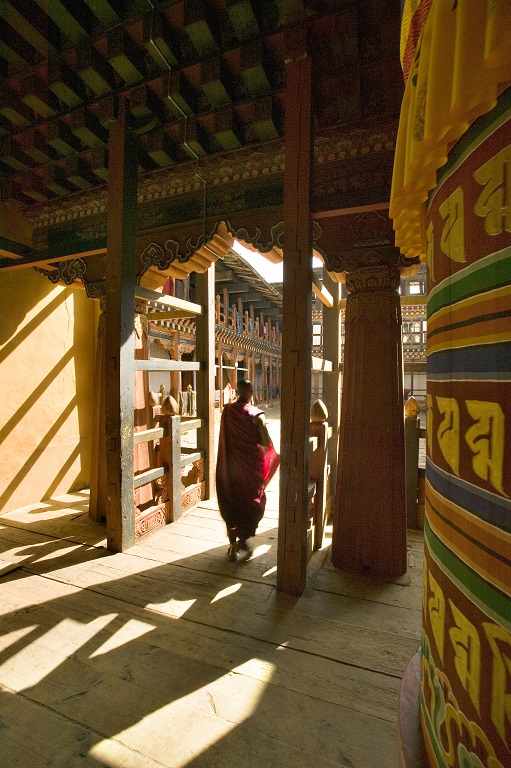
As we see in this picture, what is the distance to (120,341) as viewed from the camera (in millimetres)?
2826

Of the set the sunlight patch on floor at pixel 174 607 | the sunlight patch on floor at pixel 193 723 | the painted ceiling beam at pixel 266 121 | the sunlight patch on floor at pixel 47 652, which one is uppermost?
the painted ceiling beam at pixel 266 121

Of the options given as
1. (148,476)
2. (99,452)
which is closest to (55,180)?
(99,452)

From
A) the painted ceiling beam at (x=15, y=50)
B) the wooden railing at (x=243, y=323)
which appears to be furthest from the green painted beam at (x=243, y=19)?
the wooden railing at (x=243, y=323)

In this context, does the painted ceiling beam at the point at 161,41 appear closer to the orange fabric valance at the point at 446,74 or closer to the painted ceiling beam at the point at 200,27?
the painted ceiling beam at the point at 200,27

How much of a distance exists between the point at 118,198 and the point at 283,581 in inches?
123

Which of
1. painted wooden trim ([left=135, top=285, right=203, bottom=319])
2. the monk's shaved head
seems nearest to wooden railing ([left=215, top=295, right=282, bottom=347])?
painted wooden trim ([left=135, top=285, right=203, bottom=319])

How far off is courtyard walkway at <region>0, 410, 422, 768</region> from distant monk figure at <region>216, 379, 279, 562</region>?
0.27m

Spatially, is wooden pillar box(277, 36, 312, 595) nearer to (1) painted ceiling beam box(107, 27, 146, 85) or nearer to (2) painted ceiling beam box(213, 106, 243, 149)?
(2) painted ceiling beam box(213, 106, 243, 149)

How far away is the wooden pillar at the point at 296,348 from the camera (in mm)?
2240

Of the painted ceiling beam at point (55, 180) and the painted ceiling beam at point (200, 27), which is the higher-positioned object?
the painted ceiling beam at point (200, 27)

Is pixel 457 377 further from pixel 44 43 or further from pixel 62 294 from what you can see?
pixel 62 294

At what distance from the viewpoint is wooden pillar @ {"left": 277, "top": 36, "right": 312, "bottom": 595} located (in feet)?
7.35

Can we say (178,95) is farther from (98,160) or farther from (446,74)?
(446,74)

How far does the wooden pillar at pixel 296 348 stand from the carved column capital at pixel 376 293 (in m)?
0.51
